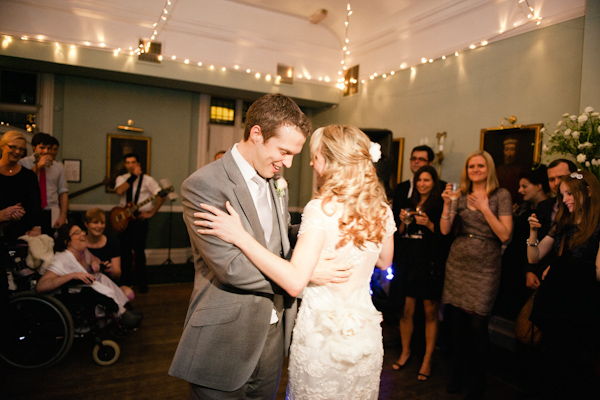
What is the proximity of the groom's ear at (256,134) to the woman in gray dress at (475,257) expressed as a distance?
2.03m

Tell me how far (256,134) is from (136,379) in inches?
96.9

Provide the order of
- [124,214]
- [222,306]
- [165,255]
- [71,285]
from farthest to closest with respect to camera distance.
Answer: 1. [165,255]
2. [124,214]
3. [71,285]
4. [222,306]

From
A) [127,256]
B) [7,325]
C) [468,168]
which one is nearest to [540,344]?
[468,168]

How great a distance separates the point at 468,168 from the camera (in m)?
3.21

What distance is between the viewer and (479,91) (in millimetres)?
4434

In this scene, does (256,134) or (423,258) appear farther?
(423,258)

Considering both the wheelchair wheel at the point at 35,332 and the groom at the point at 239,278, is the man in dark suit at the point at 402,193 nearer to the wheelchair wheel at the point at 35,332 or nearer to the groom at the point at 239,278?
the groom at the point at 239,278

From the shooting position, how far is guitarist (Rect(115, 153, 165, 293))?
17.3 ft

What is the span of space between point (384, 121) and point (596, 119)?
10.6 ft

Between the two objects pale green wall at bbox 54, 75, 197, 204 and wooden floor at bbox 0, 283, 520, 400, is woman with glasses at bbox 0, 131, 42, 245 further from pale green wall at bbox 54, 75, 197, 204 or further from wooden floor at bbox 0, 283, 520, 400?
pale green wall at bbox 54, 75, 197, 204

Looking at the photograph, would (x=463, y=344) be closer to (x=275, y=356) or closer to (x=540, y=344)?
(x=540, y=344)

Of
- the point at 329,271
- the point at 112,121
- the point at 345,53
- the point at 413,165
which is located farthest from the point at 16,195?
the point at 345,53

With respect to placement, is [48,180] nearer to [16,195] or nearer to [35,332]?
[16,195]

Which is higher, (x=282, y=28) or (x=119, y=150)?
(x=282, y=28)
